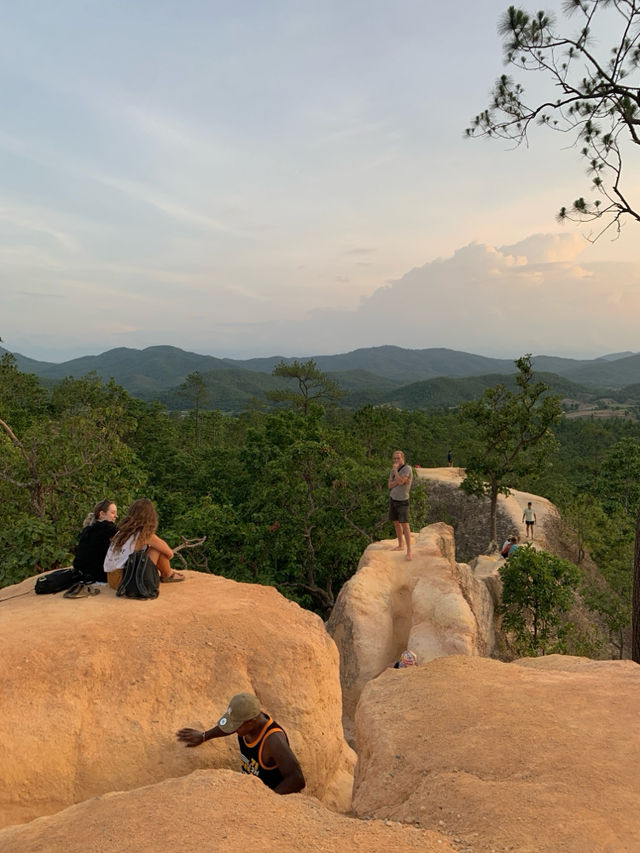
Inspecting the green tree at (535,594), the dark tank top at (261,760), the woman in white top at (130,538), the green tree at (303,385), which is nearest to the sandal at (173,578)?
the woman in white top at (130,538)

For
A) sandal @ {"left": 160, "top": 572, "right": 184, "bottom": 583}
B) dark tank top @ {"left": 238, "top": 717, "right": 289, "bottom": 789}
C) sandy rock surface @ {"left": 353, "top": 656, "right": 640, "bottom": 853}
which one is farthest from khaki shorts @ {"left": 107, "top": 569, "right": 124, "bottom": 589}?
sandy rock surface @ {"left": 353, "top": 656, "right": 640, "bottom": 853}

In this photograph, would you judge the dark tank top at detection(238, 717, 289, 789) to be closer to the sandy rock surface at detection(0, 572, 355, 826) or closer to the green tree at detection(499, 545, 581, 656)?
the sandy rock surface at detection(0, 572, 355, 826)

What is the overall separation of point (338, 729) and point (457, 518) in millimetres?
28891

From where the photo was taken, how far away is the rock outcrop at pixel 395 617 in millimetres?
12328

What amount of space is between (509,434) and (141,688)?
22486 mm

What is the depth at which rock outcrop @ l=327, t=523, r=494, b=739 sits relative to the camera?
12.3m

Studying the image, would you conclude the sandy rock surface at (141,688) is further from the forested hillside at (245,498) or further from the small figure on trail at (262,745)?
the forested hillside at (245,498)

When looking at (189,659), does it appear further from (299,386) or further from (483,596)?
(299,386)

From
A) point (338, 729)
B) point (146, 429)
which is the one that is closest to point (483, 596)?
point (338, 729)

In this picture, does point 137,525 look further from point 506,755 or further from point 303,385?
point 303,385

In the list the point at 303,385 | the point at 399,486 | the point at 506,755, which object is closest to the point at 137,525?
the point at 506,755

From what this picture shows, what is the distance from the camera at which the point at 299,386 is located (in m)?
46.4

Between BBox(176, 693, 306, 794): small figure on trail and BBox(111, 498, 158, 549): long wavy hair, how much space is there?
3.02m

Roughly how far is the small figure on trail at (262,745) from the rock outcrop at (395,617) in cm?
829
